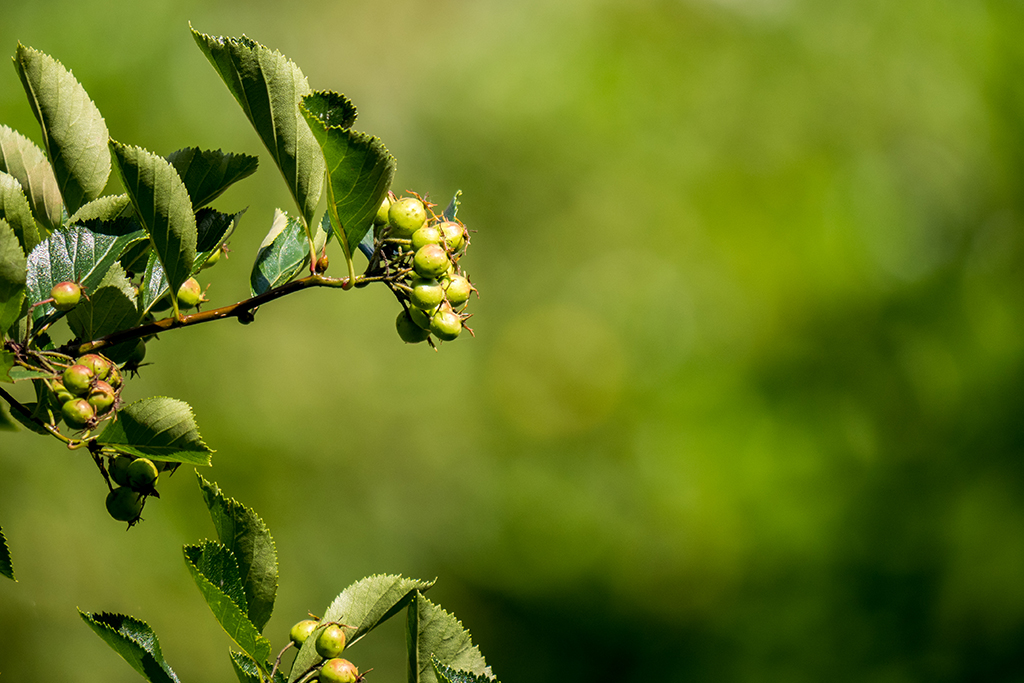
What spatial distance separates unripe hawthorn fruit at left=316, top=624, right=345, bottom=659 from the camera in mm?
502

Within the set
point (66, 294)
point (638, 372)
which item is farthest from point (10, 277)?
point (638, 372)

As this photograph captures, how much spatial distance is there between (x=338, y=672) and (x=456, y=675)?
0.07 metres

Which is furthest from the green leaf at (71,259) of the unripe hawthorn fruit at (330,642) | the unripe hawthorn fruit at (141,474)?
the unripe hawthorn fruit at (330,642)

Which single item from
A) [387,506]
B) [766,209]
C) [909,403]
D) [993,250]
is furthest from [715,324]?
[387,506]

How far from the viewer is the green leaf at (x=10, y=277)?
0.41 meters

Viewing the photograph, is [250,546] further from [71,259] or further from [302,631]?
[71,259]

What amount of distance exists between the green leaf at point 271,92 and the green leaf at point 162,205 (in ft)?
0.19

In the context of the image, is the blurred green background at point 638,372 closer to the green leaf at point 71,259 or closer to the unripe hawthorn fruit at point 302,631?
the unripe hawthorn fruit at point 302,631

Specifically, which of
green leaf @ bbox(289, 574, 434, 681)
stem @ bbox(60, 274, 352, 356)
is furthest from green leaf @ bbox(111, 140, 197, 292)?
green leaf @ bbox(289, 574, 434, 681)

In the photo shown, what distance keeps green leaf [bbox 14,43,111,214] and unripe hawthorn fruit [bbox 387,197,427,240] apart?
0.61 feet

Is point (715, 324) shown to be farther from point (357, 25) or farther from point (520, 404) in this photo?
point (357, 25)

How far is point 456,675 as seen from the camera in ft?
1.63

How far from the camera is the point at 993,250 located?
2953 millimetres

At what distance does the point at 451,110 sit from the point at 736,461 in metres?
1.78
